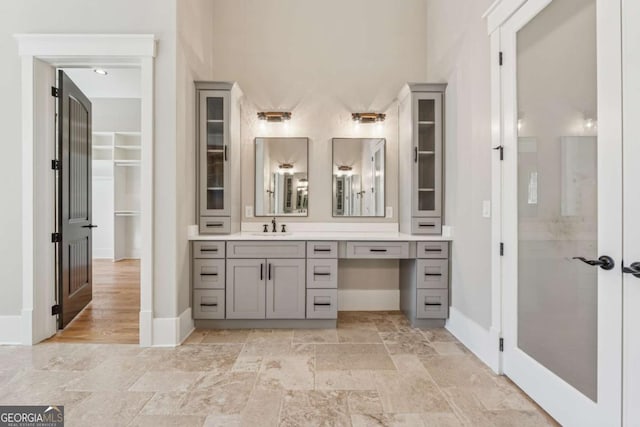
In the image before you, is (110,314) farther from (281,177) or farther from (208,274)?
(281,177)

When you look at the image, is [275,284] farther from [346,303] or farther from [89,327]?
[89,327]

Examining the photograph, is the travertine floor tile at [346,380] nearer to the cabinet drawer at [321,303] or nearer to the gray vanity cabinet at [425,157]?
the cabinet drawer at [321,303]

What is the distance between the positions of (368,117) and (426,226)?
4.54 ft

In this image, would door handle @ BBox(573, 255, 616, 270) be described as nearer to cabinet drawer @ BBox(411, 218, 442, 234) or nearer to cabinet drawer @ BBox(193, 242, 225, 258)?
cabinet drawer @ BBox(411, 218, 442, 234)

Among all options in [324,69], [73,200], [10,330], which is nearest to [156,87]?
[73,200]

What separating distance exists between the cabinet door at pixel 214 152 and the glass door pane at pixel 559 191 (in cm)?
253

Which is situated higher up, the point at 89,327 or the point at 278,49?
the point at 278,49

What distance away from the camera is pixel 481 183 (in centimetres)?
275

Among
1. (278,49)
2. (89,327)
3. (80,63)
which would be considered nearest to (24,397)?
(89,327)

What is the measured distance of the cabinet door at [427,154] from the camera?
139 inches

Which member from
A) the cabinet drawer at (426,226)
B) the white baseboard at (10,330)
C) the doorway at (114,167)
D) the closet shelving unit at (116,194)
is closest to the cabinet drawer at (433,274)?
the cabinet drawer at (426,226)

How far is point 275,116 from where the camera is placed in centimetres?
395
